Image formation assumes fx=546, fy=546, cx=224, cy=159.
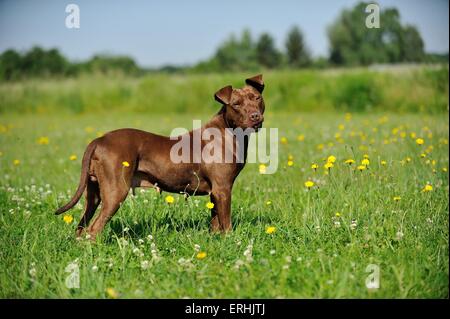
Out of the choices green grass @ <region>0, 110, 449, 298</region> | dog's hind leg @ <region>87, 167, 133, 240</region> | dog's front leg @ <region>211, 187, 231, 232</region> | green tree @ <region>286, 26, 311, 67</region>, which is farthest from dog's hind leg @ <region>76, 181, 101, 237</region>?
green tree @ <region>286, 26, 311, 67</region>

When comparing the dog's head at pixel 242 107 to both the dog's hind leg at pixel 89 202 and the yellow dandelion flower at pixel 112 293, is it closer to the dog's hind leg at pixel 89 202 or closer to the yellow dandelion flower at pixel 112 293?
the dog's hind leg at pixel 89 202

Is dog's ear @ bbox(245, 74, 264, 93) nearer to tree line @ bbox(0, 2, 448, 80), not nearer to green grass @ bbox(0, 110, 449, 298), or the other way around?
green grass @ bbox(0, 110, 449, 298)

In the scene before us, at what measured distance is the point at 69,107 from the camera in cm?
1861

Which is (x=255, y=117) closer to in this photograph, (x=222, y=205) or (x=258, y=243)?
(x=222, y=205)

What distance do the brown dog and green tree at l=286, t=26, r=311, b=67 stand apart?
156ft

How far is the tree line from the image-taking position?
592 inches

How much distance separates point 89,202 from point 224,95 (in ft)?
4.60

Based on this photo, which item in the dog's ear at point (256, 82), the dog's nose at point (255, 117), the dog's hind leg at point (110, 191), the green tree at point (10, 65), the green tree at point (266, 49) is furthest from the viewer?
the green tree at point (266, 49)

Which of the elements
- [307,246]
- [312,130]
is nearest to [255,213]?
[307,246]

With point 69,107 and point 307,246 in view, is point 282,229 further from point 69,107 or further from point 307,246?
point 69,107

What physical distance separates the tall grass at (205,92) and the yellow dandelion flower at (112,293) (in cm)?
1278

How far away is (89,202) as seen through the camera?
4.43m

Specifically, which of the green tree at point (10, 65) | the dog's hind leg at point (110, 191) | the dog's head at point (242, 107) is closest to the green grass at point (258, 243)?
the dog's hind leg at point (110, 191)

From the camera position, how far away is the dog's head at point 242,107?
4.38m
